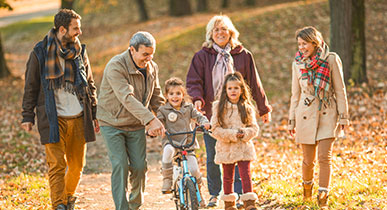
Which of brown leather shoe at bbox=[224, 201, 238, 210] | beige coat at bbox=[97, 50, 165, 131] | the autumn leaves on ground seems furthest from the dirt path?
beige coat at bbox=[97, 50, 165, 131]

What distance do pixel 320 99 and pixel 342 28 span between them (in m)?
7.27

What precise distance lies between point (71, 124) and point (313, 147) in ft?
9.53

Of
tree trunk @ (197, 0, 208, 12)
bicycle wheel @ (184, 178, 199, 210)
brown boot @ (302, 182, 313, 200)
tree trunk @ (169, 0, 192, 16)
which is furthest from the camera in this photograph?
tree trunk @ (197, 0, 208, 12)

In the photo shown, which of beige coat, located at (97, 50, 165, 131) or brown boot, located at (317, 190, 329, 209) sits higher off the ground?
beige coat, located at (97, 50, 165, 131)

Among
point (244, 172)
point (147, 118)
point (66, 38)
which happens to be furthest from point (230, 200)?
point (66, 38)

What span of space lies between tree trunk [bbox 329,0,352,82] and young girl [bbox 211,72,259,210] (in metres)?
7.52

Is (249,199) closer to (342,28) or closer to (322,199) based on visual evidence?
(322,199)

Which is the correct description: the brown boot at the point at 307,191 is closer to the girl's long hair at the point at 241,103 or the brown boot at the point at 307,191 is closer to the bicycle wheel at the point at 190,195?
the girl's long hair at the point at 241,103

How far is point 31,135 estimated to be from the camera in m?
12.4

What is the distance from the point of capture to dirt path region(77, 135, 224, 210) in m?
7.52

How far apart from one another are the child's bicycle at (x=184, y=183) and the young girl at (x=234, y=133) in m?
0.24

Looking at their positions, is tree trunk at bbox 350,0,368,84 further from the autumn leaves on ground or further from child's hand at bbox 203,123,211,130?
child's hand at bbox 203,123,211,130

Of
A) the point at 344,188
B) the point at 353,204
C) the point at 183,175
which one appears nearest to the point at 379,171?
the point at 344,188

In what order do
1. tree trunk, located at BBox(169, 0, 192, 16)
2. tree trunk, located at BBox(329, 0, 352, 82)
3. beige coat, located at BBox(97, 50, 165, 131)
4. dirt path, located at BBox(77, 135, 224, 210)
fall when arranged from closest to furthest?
beige coat, located at BBox(97, 50, 165, 131) < dirt path, located at BBox(77, 135, 224, 210) < tree trunk, located at BBox(329, 0, 352, 82) < tree trunk, located at BBox(169, 0, 192, 16)
